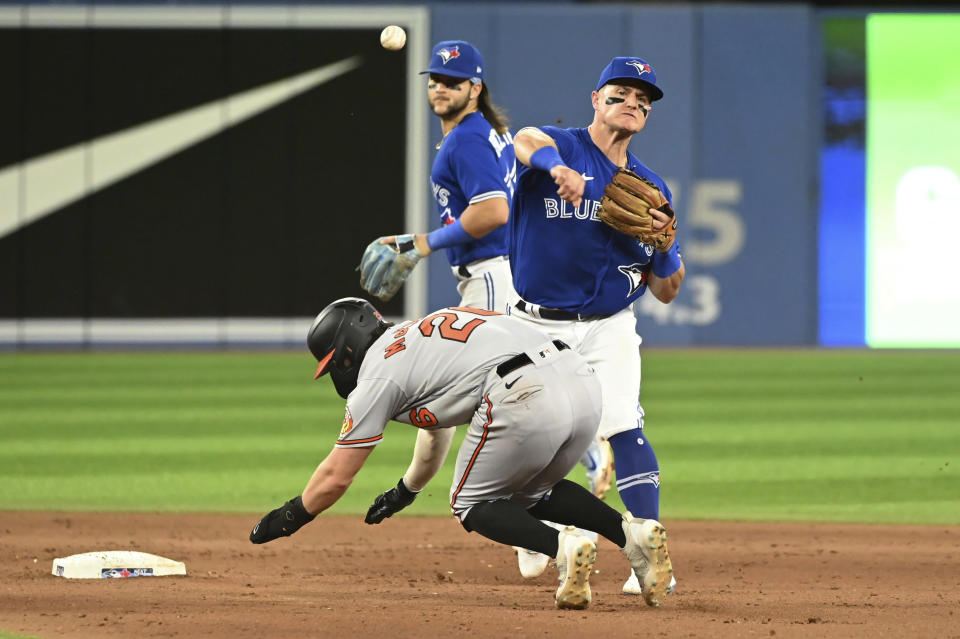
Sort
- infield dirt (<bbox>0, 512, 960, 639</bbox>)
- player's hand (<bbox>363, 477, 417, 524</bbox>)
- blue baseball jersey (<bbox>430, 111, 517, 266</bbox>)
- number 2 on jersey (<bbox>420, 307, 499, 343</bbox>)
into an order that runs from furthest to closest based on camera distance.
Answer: blue baseball jersey (<bbox>430, 111, 517, 266</bbox>), player's hand (<bbox>363, 477, 417, 524</bbox>), number 2 on jersey (<bbox>420, 307, 499, 343</bbox>), infield dirt (<bbox>0, 512, 960, 639</bbox>)

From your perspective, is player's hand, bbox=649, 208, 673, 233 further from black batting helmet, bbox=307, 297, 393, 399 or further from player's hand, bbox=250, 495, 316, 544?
player's hand, bbox=250, 495, 316, 544

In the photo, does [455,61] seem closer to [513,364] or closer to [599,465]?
[599,465]

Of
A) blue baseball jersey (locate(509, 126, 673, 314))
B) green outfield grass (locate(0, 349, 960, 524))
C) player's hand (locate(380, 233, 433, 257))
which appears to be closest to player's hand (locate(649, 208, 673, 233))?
blue baseball jersey (locate(509, 126, 673, 314))

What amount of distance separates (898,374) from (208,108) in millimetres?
9464

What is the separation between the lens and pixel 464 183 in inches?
231

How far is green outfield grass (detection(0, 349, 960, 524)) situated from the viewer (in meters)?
7.88

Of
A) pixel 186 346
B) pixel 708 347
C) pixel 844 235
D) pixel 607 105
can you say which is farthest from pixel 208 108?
pixel 607 105

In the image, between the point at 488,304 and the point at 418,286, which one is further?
the point at 418,286

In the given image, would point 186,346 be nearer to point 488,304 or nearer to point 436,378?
point 488,304

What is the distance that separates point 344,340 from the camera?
180 inches

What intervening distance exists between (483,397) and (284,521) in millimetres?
786

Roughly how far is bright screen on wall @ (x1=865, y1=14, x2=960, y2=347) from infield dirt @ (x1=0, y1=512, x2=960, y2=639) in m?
11.7

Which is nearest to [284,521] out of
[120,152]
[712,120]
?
[120,152]

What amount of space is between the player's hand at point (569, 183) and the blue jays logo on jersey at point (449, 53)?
1.50 metres
